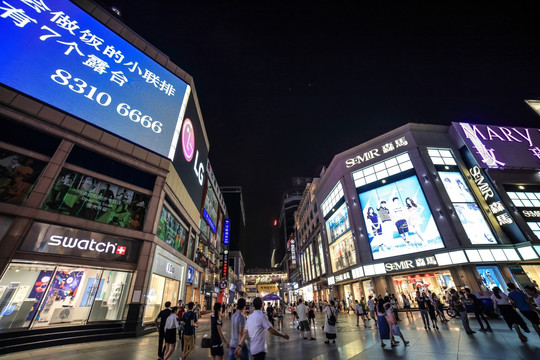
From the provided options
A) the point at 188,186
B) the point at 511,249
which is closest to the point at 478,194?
the point at 511,249

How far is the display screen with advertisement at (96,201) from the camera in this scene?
Result: 502 inches

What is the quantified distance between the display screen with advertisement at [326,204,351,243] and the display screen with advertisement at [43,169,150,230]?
28.5 m

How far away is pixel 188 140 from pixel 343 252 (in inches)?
1154

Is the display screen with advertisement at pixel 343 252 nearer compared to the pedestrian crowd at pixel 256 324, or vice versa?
the pedestrian crowd at pixel 256 324

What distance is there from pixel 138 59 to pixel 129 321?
2121 centimetres

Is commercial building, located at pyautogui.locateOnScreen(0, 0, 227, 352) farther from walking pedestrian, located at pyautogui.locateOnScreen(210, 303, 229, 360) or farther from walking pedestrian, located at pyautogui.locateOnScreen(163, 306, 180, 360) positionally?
walking pedestrian, located at pyautogui.locateOnScreen(210, 303, 229, 360)

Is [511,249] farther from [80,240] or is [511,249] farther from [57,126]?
[57,126]

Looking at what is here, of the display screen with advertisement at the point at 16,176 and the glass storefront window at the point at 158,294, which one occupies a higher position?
the display screen with advertisement at the point at 16,176

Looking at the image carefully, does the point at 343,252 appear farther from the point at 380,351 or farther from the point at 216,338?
the point at 216,338

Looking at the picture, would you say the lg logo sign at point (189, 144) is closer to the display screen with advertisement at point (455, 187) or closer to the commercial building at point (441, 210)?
the commercial building at point (441, 210)

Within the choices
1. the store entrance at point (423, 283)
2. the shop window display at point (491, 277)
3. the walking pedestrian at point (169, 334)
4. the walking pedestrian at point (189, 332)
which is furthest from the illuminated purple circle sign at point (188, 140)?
the shop window display at point (491, 277)

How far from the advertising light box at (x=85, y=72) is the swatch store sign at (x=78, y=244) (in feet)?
23.9

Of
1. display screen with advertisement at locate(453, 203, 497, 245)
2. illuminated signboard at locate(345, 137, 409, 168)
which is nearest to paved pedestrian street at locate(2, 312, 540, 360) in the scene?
display screen with advertisement at locate(453, 203, 497, 245)

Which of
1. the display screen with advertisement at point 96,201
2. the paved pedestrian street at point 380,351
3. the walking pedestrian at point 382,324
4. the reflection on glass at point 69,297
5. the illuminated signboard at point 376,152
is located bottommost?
the paved pedestrian street at point 380,351
